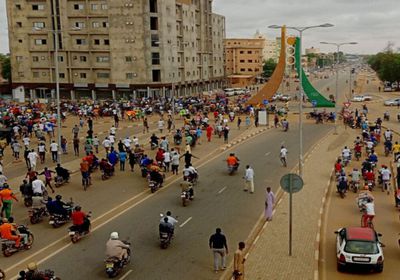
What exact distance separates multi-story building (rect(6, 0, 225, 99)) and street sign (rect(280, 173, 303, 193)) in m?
63.4

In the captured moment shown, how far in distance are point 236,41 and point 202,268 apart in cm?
15341

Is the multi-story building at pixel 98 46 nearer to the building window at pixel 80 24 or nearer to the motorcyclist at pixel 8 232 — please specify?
the building window at pixel 80 24

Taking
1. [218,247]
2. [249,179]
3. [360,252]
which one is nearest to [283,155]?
[249,179]

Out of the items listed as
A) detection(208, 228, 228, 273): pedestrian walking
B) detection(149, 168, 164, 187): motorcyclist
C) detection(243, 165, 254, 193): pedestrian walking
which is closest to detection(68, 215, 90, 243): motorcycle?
detection(208, 228, 228, 273): pedestrian walking

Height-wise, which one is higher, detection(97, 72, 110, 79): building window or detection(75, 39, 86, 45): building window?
detection(75, 39, 86, 45): building window

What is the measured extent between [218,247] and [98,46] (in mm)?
70115

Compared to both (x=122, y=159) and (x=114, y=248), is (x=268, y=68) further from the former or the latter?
(x=114, y=248)

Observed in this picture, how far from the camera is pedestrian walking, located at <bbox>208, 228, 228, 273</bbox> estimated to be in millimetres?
14164

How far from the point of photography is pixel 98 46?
8019cm

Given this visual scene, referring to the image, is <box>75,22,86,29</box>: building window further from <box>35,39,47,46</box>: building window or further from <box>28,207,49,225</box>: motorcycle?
<box>28,207,49,225</box>: motorcycle

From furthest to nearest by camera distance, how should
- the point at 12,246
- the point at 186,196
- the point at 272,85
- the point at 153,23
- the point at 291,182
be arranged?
the point at 153,23
the point at 272,85
the point at 186,196
the point at 12,246
the point at 291,182

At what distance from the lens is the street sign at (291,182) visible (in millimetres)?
14688

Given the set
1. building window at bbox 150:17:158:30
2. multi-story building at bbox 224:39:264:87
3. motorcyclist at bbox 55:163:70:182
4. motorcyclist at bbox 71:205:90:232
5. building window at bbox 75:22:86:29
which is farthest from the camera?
multi-story building at bbox 224:39:264:87

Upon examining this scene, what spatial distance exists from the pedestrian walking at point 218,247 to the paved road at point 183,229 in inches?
14.6
